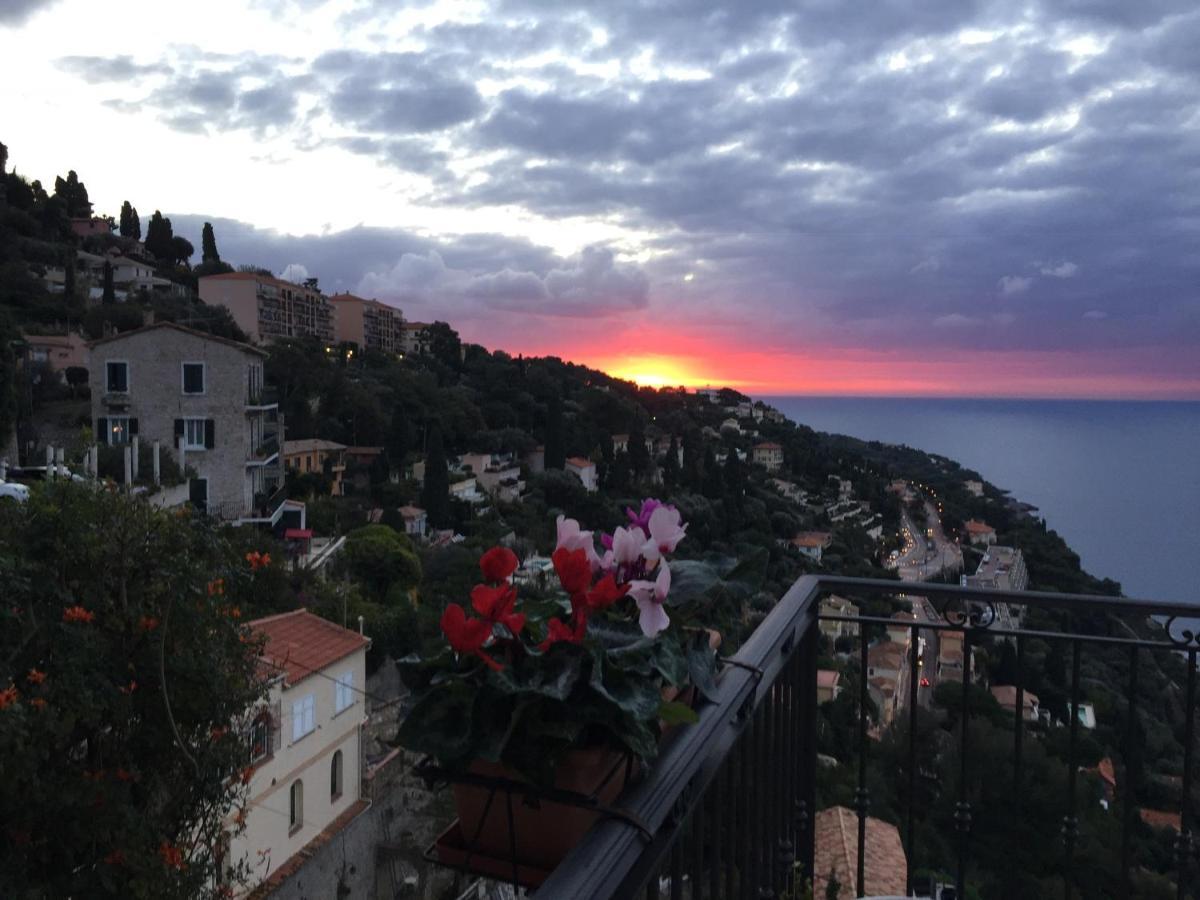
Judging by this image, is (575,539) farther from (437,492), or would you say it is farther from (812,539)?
(437,492)

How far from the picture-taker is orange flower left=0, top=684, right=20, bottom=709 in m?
2.90

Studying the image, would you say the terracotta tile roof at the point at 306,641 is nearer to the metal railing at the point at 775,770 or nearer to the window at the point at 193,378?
the metal railing at the point at 775,770

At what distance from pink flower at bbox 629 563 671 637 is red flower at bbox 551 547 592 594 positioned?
53mm

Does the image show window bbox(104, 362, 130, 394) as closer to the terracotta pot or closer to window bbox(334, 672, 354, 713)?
window bbox(334, 672, 354, 713)

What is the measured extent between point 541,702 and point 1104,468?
58.8 ft

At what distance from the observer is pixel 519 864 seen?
2.99 ft

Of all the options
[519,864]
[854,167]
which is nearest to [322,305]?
[854,167]

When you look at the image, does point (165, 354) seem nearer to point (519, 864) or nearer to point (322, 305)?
point (519, 864)

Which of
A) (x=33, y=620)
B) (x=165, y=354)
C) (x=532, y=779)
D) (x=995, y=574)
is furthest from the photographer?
(x=995, y=574)

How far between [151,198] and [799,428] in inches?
1425

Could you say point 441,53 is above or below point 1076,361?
above

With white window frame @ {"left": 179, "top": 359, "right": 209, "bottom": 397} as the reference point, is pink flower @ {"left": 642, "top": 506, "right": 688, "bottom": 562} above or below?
below

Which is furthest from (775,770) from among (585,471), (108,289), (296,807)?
(108,289)

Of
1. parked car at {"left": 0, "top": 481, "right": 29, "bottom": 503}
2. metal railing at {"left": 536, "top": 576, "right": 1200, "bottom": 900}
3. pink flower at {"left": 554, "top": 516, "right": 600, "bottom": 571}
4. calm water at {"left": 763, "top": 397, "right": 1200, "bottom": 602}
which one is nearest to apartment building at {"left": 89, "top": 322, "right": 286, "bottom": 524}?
parked car at {"left": 0, "top": 481, "right": 29, "bottom": 503}
